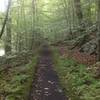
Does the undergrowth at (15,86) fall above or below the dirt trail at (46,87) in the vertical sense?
above

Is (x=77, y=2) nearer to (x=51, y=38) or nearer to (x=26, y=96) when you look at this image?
(x=26, y=96)

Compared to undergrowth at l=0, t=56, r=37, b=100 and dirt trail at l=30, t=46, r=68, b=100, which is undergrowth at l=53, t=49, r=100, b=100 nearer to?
dirt trail at l=30, t=46, r=68, b=100

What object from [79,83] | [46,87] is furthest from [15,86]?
[79,83]

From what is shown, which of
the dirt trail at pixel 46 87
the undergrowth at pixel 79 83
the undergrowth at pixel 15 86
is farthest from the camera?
the dirt trail at pixel 46 87

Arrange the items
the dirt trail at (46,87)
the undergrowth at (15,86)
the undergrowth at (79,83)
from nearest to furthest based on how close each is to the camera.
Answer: the undergrowth at (79,83) → the undergrowth at (15,86) → the dirt trail at (46,87)

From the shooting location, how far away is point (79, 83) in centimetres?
1175

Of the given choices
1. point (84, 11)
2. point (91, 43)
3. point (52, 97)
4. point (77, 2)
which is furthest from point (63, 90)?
point (84, 11)

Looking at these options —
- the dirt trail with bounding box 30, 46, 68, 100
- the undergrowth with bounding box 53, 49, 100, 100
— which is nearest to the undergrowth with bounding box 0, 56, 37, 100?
the dirt trail with bounding box 30, 46, 68, 100

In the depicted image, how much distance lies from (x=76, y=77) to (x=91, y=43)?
25.2 ft

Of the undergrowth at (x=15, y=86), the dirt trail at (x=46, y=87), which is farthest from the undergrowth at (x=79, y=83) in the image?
the undergrowth at (x=15, y=86)

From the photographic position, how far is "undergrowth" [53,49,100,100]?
1023 centimetres

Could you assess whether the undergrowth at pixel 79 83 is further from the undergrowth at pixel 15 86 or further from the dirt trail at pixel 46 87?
the undergrowth at pixel 15 86

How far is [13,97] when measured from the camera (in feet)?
33.2

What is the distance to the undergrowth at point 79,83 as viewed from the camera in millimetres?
10227
